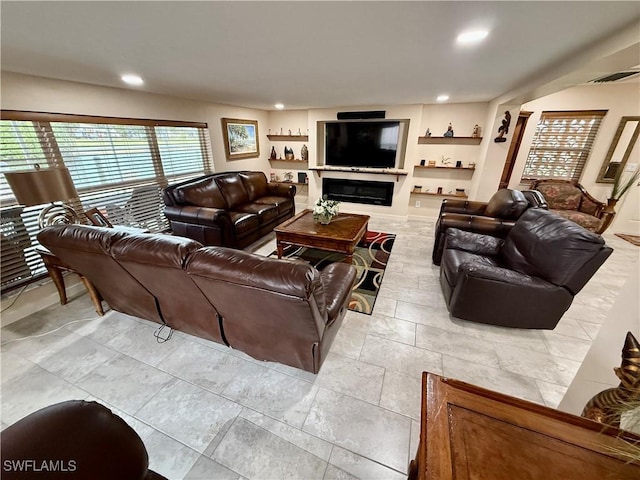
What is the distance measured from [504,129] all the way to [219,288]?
4646 mm

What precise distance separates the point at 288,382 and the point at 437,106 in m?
5.17

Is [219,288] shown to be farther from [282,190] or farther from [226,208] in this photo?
[282,190]

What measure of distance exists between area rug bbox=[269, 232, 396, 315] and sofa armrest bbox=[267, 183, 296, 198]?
4.74 feet

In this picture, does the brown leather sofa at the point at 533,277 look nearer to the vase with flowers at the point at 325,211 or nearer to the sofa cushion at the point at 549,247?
the sofa cushion at the point at 549,247

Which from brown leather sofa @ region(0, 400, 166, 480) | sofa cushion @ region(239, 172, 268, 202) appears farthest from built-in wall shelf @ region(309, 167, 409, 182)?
brown leather sofa @ region(0, 400, 166, 480)

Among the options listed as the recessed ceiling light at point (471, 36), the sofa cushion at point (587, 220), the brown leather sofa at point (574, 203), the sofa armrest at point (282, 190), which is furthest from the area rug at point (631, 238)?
the sofa armrest at point (282, 190)

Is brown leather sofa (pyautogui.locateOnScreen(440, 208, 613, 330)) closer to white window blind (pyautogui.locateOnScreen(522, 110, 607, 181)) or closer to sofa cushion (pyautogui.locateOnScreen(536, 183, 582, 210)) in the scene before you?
sofa cushion (pyautogui.locateOnScreen(536, 183, 582, 210))

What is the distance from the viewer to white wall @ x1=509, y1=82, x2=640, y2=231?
393 cm

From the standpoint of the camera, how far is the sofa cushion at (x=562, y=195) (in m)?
4.25

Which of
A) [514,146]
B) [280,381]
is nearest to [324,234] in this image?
[280,381]

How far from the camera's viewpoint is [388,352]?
1.96 metres

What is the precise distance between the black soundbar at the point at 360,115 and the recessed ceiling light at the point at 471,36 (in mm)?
3133

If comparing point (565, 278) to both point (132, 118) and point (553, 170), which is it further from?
point (132, 118)

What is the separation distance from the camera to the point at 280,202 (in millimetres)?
4473
